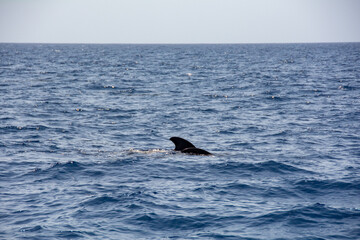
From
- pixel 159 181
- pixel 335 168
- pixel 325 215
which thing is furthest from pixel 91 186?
pixel 335 168

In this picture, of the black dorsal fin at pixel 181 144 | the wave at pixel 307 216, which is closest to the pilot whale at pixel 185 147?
the black dorsal fin at pixel 181 144

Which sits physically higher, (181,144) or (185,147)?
(181,144)

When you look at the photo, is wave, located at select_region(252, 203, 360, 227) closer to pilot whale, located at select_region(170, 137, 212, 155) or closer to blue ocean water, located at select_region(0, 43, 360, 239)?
blue ocean water, located at select_region(0, 43, 360, 239)

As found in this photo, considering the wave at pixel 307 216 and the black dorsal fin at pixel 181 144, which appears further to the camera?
the black dorsal fin at pixel 181 144

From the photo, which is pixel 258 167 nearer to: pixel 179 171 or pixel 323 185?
pixel 323 185

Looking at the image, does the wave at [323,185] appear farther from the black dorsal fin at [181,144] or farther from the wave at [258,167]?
the black dorsal fin at [181,144]

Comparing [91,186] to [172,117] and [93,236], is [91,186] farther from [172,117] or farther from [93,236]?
[172,117]

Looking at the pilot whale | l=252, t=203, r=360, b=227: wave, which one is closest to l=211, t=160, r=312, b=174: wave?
the pilot whale

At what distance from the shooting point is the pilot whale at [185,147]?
17422mm

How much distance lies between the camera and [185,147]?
17797 mm

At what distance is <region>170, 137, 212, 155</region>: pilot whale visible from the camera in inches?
686

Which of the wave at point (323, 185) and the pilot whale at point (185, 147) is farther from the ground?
the pilot whale at point (185, 147)

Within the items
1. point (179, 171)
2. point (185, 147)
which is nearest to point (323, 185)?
point (179, 171)

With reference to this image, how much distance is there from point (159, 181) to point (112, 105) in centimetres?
1945
